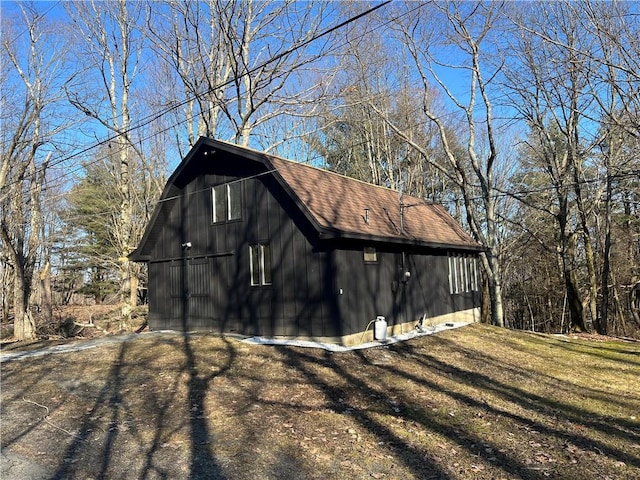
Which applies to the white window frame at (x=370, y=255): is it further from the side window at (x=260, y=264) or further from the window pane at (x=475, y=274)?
the window pane at (x=475, y=274)

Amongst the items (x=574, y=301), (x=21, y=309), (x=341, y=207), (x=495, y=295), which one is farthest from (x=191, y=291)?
(x=574, y=301)

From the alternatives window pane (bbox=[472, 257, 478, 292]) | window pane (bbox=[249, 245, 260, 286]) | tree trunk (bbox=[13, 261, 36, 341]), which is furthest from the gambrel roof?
tree trunk (bbox=[13, 261, 36, 341])

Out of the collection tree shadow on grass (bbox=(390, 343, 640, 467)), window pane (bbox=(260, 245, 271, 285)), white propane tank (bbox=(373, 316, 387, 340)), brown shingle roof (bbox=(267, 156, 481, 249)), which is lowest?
tree shadow on grass (bbox=(390, 343, 640, 467))

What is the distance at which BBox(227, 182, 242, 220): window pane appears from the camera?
12.8 m

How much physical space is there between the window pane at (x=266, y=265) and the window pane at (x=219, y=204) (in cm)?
182

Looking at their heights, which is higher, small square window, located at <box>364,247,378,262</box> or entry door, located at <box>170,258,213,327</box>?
small square window, located at <box>364,247,378,262</box>

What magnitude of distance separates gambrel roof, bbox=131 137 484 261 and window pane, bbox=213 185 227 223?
111cm

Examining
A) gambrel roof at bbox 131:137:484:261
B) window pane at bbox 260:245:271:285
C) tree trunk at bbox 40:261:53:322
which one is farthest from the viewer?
tree trunk at bbox 40:261:53:322

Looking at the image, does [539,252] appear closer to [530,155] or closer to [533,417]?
[530,155]

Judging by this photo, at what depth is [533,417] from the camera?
6.56 meters

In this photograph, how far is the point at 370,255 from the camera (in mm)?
12156

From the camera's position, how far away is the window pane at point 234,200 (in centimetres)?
1282

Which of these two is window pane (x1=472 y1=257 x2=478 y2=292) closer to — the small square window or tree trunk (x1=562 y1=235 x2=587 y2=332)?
tree trunk (x1=562 y1=235 x2=587 y2=332)

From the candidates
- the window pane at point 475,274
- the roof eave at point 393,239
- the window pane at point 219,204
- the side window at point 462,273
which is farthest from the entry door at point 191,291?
the window pane at point 475,274
